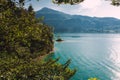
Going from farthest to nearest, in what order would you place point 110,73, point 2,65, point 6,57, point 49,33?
point 49,33
point 110,73
point 6,57
point 2,65

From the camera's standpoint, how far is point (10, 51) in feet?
51.9

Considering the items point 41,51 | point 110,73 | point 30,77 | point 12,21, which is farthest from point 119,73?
point 30,77

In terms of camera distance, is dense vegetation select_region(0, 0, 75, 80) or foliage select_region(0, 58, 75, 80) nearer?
foliage select_region(0, 58, 75, 80)

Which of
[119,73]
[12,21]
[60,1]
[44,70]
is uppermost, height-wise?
[60,1]

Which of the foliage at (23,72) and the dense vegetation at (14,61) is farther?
the dense vegetation at (14,61)

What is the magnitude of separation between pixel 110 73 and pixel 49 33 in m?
52.1

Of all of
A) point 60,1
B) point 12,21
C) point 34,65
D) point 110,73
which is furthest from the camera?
point 110,73

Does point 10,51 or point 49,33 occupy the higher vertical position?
point 10,51

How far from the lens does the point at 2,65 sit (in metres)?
12.5

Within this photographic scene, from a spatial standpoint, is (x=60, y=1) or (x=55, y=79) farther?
(x=60, y=1)

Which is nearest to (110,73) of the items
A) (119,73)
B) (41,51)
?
(119,73)

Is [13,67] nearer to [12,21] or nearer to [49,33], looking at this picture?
[12,21]

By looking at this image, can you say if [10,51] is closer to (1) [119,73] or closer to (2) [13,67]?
(2) [13,67]

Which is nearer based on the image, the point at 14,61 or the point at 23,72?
the point at 23,72
